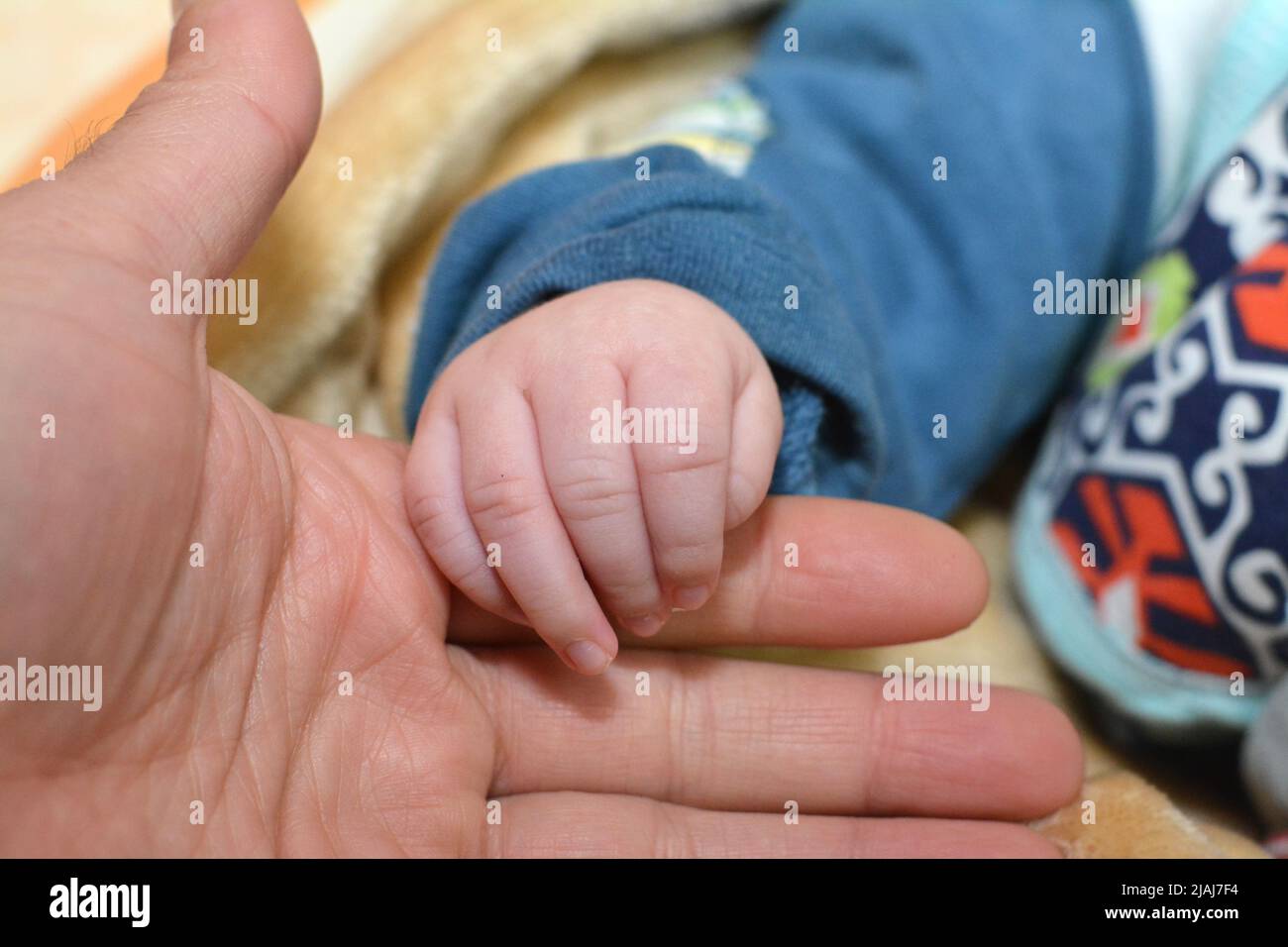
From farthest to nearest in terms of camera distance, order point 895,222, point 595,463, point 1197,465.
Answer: point 895,222 → point 1197,465 → point 595,463

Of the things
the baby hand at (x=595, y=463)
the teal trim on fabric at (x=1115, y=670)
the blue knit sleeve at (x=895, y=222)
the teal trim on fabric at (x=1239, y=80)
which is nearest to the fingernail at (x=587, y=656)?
the baby hand at (x=595, y=463)

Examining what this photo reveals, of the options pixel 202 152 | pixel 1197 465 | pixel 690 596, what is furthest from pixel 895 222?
pixel 202 152

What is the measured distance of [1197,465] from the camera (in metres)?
0.83

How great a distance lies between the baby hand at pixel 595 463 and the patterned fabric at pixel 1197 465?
1.18 feet

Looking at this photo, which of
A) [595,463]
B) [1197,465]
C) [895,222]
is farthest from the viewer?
[895,222]

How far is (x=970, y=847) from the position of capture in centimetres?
73

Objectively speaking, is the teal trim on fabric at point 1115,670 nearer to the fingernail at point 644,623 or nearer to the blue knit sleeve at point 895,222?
the blue knit sleeve at point 895,222

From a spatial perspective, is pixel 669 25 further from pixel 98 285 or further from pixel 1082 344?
pixel 98 285

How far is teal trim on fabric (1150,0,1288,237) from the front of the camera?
38.7 inches

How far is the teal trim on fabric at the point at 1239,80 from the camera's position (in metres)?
0.98

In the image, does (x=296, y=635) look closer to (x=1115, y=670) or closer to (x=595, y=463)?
(x=595, y=463)

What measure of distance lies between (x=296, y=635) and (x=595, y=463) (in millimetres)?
219

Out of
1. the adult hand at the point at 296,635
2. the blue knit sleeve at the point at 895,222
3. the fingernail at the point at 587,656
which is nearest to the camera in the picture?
the adult hand at the point at 296,635

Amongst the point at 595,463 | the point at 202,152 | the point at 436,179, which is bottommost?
the point at 595,463
